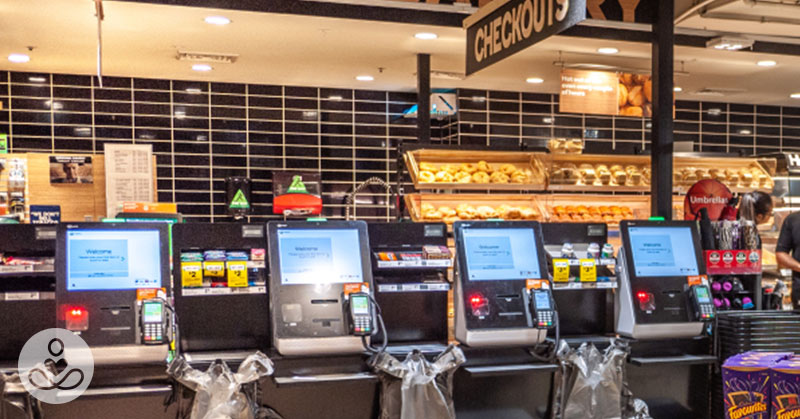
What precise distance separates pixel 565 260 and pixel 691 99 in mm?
7757

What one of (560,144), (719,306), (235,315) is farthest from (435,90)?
(235,315)

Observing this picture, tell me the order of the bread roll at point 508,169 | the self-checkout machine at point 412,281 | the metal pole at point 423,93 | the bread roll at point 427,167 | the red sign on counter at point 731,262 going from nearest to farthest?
the self-checkout machine at point 412,281
the red sign on counter at point 731,262
the bread roll at point 427,167
the metal pole at point 423,93
the bread roll at point 508,169

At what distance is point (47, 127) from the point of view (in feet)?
29.0

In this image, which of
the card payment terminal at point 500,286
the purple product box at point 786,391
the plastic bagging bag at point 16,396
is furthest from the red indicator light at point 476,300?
the plastic bagging bag at point 16,396

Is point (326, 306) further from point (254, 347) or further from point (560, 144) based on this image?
point (560, 144)

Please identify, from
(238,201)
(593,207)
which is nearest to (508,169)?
(593,207)

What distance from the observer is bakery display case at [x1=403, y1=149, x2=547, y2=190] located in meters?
7.73

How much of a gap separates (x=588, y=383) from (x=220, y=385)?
1.73 metres

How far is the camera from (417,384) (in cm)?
347

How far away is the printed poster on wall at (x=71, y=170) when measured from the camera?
26.8 feet

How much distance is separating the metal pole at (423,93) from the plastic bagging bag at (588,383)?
178 inches

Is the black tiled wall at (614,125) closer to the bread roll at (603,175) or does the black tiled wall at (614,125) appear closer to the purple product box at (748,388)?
the bread roll at (603,175)

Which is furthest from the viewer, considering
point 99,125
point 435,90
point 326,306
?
point 435,90

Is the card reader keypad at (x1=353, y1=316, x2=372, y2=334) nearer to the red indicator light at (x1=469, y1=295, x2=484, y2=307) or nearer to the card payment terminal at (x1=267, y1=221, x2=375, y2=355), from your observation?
the card payment terminal at (x1=267, y1=221, x2=375, y2=355)
